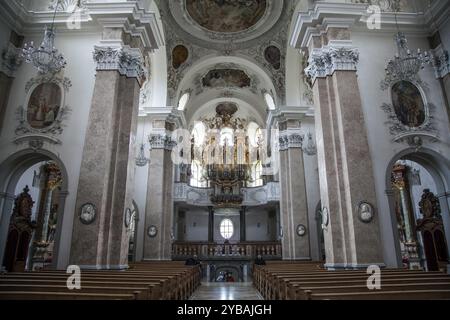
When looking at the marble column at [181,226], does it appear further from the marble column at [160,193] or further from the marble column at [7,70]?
the marble column at [7,70]

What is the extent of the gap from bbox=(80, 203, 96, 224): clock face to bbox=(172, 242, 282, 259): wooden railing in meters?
9.85

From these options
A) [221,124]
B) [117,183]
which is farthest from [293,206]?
[221,124]

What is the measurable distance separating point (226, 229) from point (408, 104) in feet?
61.0

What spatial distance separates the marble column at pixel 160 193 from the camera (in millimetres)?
13859

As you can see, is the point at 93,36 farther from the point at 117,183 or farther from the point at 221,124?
the point at 221,124

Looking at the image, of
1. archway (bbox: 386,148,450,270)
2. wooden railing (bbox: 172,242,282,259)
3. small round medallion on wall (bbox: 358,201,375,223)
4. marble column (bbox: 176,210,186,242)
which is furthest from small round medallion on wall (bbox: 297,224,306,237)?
marble column (bbox: 176,210,186,242)

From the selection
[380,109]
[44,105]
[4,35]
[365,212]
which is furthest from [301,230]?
[4,35]

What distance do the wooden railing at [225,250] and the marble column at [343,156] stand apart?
8865mm

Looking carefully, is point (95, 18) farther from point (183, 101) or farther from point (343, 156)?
point (183, 101)

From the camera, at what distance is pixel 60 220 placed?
798 cm

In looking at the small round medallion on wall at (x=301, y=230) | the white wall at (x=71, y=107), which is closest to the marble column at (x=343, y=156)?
the small round medallion on wall at (x=301, y=230)

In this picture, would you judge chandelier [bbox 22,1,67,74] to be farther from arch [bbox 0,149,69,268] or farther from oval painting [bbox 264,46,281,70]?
oval painting [bbox 264,46,281,70]

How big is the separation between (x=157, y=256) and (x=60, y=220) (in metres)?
6.35

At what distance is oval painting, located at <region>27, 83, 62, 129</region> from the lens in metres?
8.84
